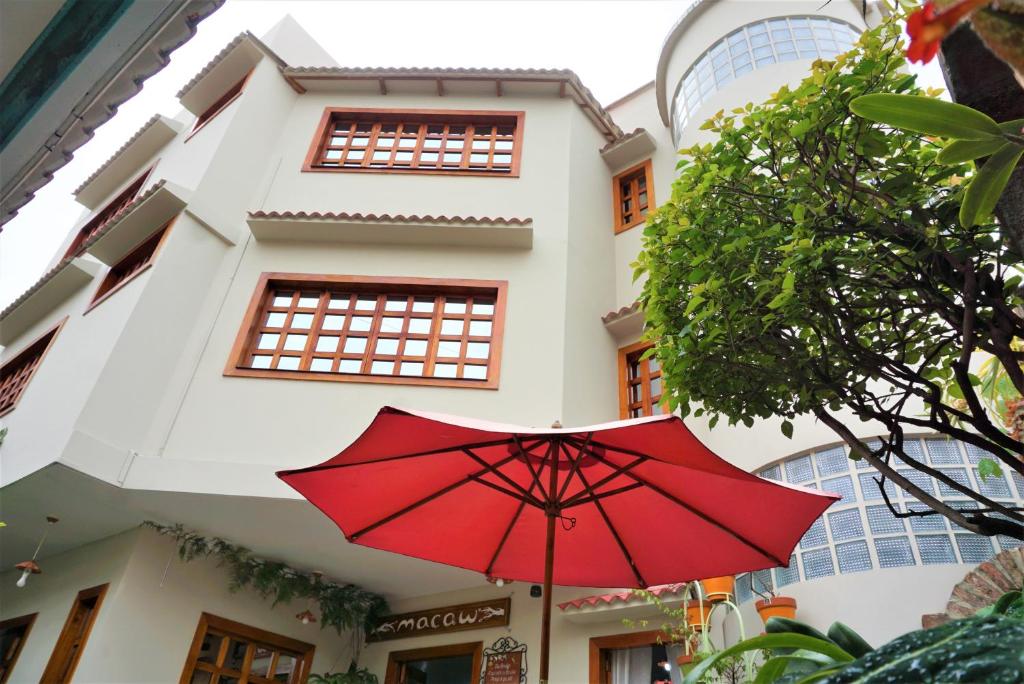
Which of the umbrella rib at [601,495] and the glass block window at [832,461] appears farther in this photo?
the glass block window at [832,461]

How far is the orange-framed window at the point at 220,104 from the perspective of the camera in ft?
31.3

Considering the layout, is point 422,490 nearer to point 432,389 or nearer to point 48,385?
point 432,389

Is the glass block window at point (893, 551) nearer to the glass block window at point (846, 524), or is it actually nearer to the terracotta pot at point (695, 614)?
the glass block window at point (846, 524)

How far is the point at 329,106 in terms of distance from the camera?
9.77m

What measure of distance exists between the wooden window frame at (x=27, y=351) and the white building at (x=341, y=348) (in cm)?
7

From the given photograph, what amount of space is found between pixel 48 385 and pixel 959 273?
8.00 metres

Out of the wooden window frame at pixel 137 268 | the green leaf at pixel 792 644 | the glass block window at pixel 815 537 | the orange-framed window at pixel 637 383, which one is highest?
the wooden window frame at pixel 137 268

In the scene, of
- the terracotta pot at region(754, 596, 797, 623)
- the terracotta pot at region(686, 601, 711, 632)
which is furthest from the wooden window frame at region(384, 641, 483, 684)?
the terracotta pot at region(754, 596, 797, 623)

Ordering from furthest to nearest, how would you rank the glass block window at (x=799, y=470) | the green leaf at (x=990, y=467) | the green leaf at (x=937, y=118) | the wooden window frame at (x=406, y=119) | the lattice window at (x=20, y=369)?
the wooden window frame at (x=406, y=119) → the lattice window at (x=20, y=369) → the glass block window at (x=799, y=470) → the green leaf at (x=990, y=467) → the green leaf at (x=937, y=118)

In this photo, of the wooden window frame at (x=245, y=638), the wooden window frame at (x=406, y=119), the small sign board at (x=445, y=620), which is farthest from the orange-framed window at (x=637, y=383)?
the wooden window frame at (x=245, y=638)

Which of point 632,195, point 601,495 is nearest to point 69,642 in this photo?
point 601,495

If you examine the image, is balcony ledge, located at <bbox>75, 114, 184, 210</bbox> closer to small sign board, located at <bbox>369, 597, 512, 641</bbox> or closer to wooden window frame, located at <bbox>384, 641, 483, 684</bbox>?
small sign board, located at <bbox>369, 597, 512, 641</bbox>

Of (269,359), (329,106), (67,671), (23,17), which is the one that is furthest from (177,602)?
(329,106)

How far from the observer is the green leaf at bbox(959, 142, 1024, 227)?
1.24 meters
